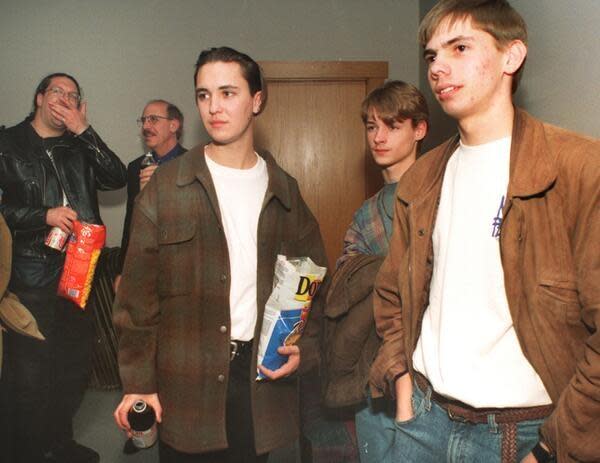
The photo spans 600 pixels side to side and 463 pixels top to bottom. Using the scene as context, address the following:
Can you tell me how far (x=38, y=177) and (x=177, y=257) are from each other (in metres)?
1.00

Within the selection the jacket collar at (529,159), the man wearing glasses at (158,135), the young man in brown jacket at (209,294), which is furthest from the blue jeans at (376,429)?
the man wearing glasses at (158,135)

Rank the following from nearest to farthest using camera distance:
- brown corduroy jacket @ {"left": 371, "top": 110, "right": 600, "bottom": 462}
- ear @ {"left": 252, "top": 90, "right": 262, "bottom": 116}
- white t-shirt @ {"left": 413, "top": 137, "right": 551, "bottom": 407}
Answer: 1. brown corduroy jacket @ {"left": 371, "top": 110, "right": 600, "bottom": 462}
2. white t-shirt @ {"left": 413, "top": 137, "right": 551, "bottom": 407}
3. ear @ {"left": 252, "top": 90, "right": 262, "bottom": 116}

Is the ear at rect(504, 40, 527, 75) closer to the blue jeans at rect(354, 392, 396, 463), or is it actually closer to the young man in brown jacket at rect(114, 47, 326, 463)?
the young man in brown jacket at rect(114, 47, 326, 463)

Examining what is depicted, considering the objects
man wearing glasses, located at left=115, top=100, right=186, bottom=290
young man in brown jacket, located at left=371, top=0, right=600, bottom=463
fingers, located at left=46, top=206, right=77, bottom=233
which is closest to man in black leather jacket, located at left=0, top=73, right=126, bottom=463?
fingers, located at left=46, top=206, right=77, bottom=233

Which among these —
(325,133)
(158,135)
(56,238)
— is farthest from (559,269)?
(325,133)

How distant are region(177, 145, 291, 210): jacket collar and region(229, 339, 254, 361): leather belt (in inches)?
13.1

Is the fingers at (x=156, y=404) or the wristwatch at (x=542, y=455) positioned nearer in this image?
the wristwatch at (x=542, y=455)

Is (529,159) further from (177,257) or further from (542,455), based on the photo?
(177,257)

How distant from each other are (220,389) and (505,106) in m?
0.84

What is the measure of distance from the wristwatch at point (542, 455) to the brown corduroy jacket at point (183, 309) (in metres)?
0.56

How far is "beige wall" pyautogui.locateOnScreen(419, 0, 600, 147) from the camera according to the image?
1.13m

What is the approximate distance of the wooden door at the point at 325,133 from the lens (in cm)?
267

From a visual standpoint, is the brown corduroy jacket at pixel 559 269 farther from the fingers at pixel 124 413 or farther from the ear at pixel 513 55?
the fingers at pixel 124 413

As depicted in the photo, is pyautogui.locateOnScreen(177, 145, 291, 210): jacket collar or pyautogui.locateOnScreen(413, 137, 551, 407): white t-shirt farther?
pyautogui.locateOnScreen(177, 145, 291, 210): jacket collar
